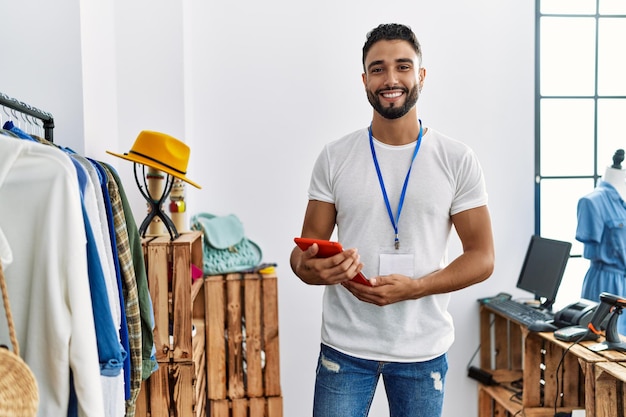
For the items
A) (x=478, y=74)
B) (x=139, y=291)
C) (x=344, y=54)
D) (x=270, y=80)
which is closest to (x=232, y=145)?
(x=270, y=80)

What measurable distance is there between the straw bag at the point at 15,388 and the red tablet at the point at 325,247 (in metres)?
0.78

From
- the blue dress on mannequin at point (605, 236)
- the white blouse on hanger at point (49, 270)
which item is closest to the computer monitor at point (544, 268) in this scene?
the blue dress on mannequin at point (605, 236)

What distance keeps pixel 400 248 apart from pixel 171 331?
2.98 ft

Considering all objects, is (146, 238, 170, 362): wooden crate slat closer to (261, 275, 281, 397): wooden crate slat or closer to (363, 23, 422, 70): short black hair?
(261, 275, 281, 397): wooden crate slat

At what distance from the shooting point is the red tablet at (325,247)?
64.4 inches

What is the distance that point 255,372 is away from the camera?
9.85 feet

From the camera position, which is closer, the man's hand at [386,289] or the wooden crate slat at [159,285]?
the man's hand at [386,289]

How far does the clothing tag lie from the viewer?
1812 mm

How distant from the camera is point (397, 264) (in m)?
1.82

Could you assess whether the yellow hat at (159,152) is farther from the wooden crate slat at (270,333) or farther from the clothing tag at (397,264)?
the wooden crate slat at (270,333)

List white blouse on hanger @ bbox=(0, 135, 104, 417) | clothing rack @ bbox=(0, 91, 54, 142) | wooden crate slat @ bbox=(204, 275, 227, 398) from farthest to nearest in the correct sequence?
wooden crate slat @ bbox=(204, 275, 227, 398) < clothing rack @ bbox=(0, 91, 54, 142) < white blouse on hanger @ bbox=(0, 135, 104, 417)

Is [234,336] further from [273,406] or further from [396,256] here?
[396,256]

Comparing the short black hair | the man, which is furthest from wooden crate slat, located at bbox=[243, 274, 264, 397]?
the short black hair

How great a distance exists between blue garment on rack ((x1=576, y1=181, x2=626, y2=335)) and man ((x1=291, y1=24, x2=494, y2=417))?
5.85 ft
